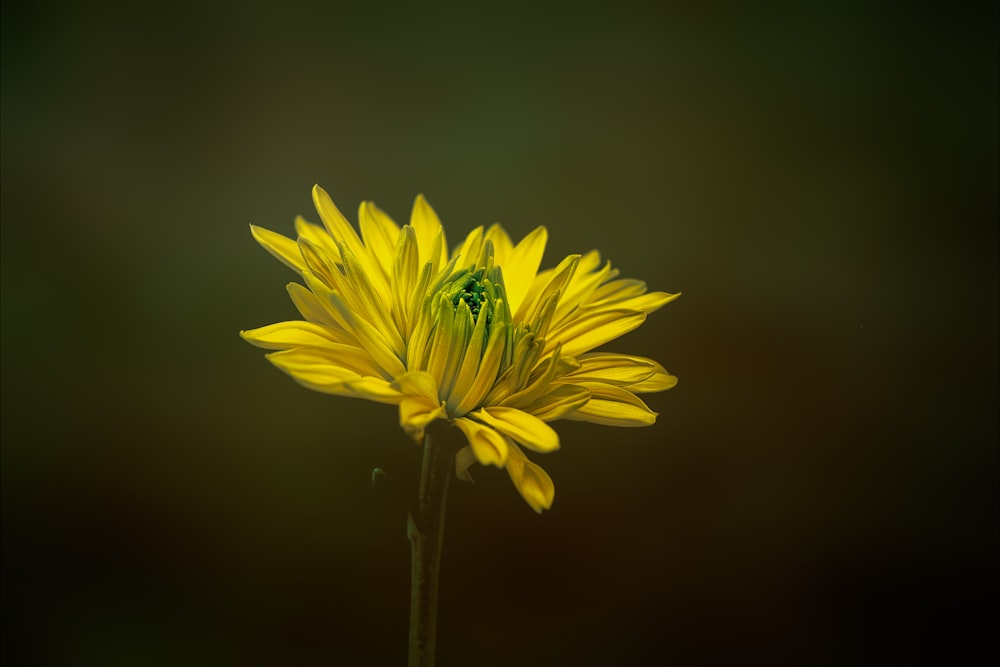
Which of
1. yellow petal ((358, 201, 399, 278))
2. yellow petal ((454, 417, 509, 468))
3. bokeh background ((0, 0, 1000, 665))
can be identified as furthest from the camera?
bokeh background ((0, 0, 1000, 665))

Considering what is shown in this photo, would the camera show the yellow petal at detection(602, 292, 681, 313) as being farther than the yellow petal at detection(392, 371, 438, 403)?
Yes

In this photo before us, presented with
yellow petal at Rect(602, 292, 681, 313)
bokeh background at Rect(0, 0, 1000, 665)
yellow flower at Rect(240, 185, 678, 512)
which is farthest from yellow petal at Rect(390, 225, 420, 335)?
bokeh background at Rect(0, 0, 1000, 665)

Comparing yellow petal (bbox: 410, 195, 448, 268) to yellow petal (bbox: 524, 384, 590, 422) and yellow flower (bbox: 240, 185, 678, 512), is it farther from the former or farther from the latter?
yellow petal (bbox: 524, 384, 590, 422)

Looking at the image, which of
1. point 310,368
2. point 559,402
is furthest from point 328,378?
point 559,402

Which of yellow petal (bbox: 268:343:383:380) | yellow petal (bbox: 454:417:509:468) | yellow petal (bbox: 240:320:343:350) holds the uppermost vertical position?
yellow petal (bbox: 240:320:343:350)

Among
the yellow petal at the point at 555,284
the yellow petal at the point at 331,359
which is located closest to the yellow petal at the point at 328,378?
the yellow petal at the point at 331,359

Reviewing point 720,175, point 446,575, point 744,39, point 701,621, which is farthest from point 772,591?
point 744,39

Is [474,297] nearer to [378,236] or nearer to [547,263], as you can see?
[378,236]
